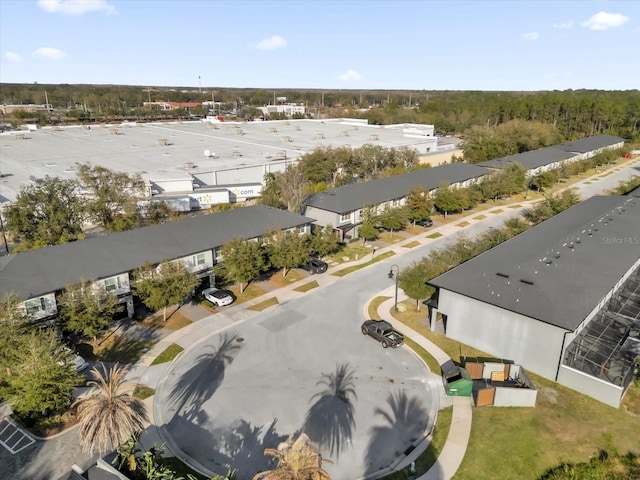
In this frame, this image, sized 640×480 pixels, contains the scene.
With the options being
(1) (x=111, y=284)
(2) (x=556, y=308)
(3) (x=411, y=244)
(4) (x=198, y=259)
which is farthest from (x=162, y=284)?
(3) (x=411, y=244)

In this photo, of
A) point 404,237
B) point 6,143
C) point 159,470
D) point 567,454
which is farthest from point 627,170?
point 6,143

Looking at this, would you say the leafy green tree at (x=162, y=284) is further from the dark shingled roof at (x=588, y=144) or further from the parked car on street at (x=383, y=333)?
the dark shingled roof at (x=588, y=144)

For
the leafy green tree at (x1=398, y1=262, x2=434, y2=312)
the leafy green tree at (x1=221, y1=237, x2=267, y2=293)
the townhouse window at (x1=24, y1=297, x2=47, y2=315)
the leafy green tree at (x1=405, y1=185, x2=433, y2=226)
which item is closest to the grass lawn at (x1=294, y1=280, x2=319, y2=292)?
the leafy green tree at (x1=221, y1=237, x2=267, y2=293)

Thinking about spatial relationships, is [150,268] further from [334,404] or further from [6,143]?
[6,143]

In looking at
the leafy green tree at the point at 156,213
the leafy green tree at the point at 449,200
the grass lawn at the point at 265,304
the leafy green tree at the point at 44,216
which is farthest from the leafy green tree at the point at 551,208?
the leafy green tree at the point at 44,216

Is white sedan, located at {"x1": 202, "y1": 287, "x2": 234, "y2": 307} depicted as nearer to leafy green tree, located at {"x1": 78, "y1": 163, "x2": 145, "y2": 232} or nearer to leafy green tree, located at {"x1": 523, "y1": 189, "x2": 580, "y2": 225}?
leafy green tree, located at {"x1": 78, "y1": 163, "x2": 145, "y2": 232}

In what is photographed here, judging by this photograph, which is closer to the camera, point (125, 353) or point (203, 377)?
point (203, 377)

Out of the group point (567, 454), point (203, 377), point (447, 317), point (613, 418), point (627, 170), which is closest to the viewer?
point (567, 454)
